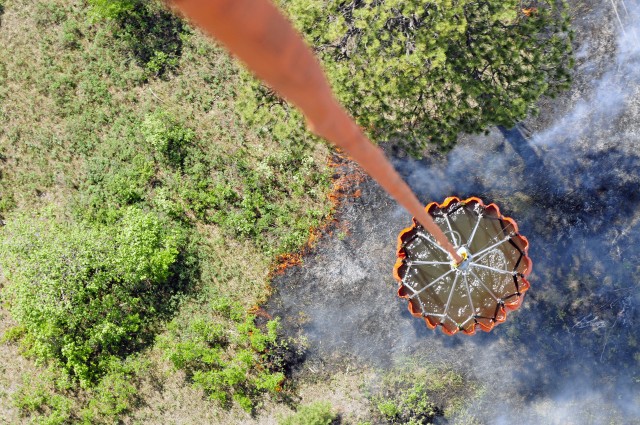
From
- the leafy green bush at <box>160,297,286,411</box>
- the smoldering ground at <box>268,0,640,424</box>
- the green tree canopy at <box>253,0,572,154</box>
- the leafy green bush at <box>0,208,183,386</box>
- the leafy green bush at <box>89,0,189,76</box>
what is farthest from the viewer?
the leafy green bush at <box>89,0,189,76</box>

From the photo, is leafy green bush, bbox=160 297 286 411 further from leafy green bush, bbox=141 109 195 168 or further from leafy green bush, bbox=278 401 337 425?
leafy green bush, bbox=141 109 195 168

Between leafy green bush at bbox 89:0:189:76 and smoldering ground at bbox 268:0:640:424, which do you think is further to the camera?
leafy green bush at bbox 89:0:189:76

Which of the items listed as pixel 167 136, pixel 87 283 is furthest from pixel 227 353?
pixel 167 136

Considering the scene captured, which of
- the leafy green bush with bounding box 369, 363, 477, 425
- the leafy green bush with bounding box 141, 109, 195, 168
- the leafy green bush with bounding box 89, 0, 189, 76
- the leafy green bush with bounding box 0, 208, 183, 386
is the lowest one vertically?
the leafy green bush with bounding box 369, 363, 477, 425

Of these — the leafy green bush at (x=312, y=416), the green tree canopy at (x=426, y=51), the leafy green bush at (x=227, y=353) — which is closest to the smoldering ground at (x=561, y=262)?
the leafy green bush at (x=312, y=416)

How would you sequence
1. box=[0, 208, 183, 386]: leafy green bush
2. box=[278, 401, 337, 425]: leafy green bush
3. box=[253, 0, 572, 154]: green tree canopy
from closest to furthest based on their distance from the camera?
1. box=[253, 0, 572, 154]: green tree canopy
2. box=[0, 208, 183, 386]: leafy green bush
3. box=[278, 401, 337, 425]: leafy green bush

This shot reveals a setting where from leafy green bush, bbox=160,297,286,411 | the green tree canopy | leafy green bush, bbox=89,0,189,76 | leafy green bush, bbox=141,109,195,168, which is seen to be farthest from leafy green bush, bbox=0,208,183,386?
the green tree canopy

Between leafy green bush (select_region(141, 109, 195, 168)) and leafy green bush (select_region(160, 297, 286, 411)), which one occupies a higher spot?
leafy green bush (select_region(141, 109, 195, 168))
